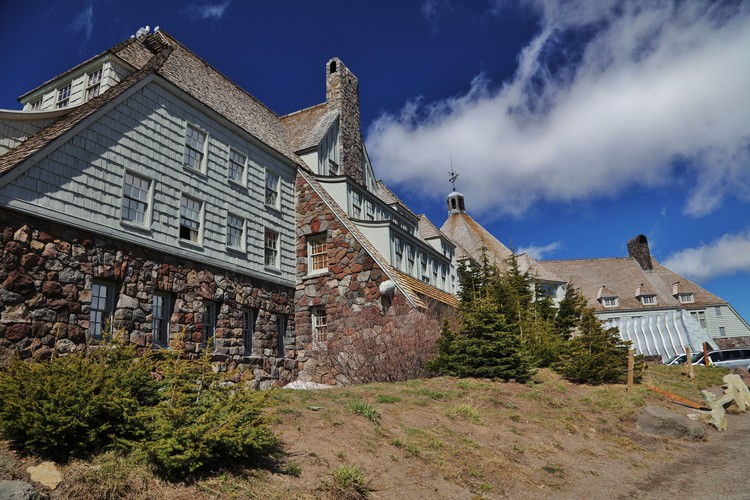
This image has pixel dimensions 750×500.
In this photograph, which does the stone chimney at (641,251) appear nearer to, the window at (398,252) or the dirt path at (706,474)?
the window at (398,252)

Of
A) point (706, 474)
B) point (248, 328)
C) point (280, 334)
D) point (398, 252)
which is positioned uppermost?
point (398, 252)

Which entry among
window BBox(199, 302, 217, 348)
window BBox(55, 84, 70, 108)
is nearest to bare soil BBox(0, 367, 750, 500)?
window BBox(199, 302, 217, 348)

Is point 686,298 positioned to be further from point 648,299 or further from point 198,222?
point 198,222

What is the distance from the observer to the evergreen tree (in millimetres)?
15547

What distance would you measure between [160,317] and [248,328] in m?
3.63

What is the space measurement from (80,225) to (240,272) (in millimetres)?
5509

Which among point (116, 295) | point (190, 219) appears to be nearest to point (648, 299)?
point (190, 219)

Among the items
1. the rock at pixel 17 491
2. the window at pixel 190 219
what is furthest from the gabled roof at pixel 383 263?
the rock at pixel 17 491

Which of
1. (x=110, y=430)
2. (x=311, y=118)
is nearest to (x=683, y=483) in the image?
(x=110, y=430)

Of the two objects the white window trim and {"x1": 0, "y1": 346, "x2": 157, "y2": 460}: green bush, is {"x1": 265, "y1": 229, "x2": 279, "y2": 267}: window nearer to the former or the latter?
the white window trim

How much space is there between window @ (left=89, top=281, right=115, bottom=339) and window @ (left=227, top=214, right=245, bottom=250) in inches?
172

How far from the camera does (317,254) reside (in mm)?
19031

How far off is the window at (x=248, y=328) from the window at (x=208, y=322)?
4.02ft

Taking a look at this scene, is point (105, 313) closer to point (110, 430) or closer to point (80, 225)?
point (80, 225)
